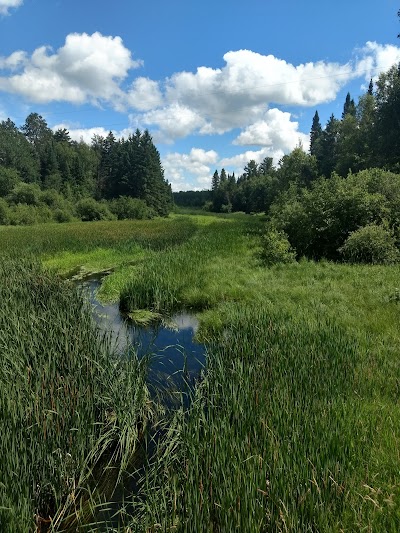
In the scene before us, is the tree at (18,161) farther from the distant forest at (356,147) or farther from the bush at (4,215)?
the distant forest at (356,147)

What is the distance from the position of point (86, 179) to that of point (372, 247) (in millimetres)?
74556

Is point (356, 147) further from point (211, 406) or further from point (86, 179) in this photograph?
point (86, 179)

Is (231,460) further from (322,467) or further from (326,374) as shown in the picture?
(326,374)

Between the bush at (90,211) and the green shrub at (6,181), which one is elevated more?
the green shrub at (6,181)

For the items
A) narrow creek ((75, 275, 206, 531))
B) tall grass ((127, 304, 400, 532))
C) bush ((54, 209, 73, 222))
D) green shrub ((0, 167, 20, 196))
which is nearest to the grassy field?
tall grass ((127, 304, 400, 532))

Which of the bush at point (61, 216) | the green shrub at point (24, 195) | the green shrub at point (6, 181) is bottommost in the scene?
the bush at point (61, 216)

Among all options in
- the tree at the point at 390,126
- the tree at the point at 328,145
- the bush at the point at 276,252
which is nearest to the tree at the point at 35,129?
the tree at the point at 328,145

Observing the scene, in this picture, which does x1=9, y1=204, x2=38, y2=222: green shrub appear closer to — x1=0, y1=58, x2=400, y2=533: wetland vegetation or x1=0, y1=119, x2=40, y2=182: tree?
x1=0, y1=119, x2=40, y2=182: tree

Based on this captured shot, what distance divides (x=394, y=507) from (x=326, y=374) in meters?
2.31

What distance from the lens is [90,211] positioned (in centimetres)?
6131

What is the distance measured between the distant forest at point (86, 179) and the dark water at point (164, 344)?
49585 mm

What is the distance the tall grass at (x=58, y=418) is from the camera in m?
3.71

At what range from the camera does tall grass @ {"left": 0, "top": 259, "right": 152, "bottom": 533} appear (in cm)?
371

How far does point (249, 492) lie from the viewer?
10.6 ft
